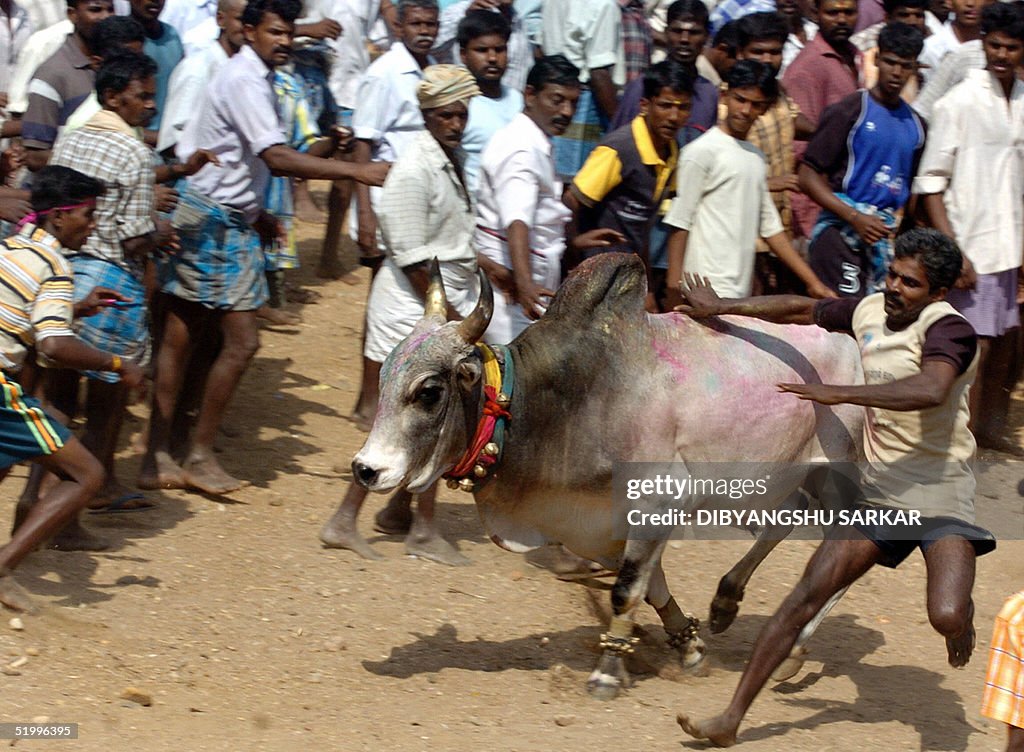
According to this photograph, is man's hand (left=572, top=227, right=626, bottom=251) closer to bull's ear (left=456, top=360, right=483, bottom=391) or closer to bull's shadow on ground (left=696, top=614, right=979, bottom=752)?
bull's shadow on ground (left=696, top=614, right=979, bottom=752)

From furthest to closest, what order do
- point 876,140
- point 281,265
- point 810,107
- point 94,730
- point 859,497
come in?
point 281,265
point 810,107
point 876,140
point 859,497
point 94,730

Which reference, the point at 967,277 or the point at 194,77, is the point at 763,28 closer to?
the point at 967,277

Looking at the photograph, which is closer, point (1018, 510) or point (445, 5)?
point (1018, 510)

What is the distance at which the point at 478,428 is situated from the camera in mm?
5527

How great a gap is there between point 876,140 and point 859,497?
2.77 metres

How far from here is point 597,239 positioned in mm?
7316

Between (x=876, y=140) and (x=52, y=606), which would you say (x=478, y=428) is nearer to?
(x=52, y=606)

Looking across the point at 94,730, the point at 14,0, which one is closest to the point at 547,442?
the point at 94,730

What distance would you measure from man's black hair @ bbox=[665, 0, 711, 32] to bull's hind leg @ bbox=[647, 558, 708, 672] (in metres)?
3.67

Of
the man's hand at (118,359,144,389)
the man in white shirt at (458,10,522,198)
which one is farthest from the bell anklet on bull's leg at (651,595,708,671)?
the man in white shirt at (458,10,522,198)

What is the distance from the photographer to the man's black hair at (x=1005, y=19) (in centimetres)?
782

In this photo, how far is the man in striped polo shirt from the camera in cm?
588

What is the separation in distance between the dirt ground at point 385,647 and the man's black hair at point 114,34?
204 cm

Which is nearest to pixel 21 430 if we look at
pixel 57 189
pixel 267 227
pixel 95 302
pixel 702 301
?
pixel 95 302
